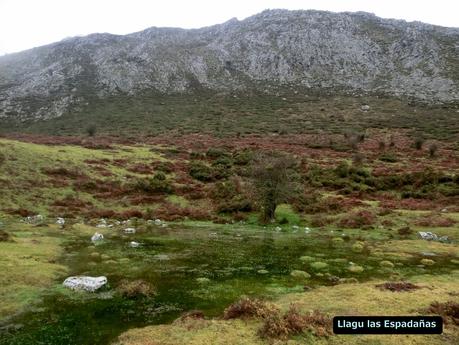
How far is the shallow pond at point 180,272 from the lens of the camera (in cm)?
1536

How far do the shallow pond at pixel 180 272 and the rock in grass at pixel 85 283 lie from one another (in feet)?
1.25

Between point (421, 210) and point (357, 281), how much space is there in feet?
84.1

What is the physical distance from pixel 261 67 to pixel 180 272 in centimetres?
16465

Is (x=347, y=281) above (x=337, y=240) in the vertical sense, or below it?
above

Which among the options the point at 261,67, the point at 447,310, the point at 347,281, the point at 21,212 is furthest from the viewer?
the point at 261,67

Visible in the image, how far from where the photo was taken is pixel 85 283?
19125 millimetres

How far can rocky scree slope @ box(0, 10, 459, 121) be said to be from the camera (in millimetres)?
151875

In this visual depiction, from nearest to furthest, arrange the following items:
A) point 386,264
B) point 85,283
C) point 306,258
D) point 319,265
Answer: point 85,283 → point 319,265 → point 386,264 → point 306,258

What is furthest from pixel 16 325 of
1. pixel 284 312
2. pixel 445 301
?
pixel 445 301

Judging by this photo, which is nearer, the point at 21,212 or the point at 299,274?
the point at 299,274

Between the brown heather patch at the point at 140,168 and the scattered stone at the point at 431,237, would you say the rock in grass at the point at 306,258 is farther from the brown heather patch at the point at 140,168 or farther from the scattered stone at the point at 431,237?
the brown heather patch at the point at 140,168

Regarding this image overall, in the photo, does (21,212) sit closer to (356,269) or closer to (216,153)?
(356,269)

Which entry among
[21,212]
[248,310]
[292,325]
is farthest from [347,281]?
[21,212]

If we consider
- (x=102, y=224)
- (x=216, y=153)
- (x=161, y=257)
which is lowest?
(x=102, y=224)
